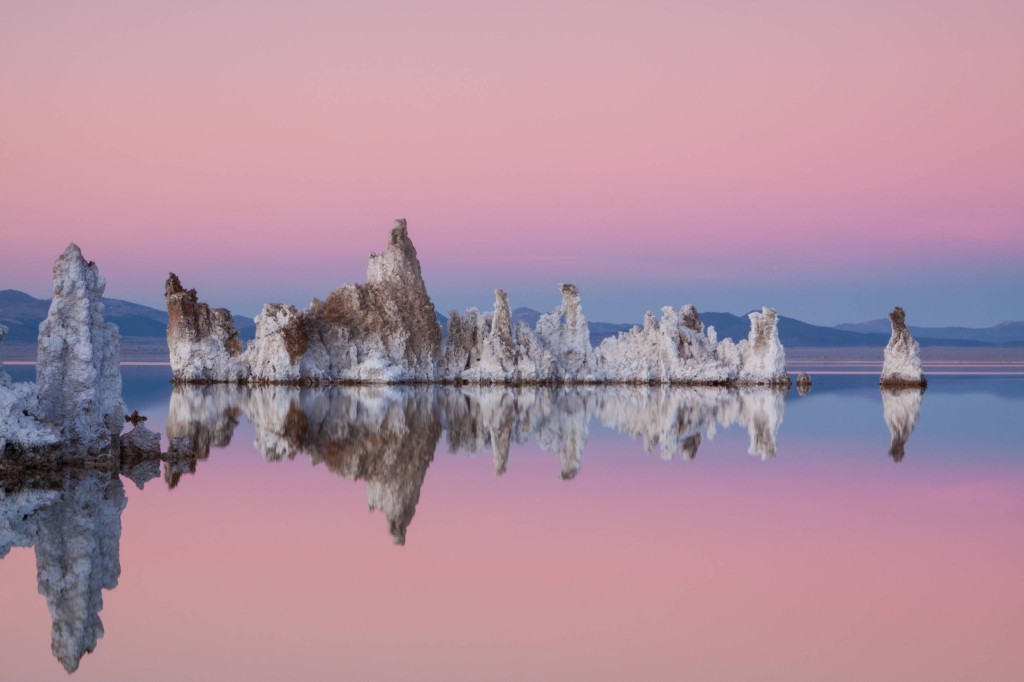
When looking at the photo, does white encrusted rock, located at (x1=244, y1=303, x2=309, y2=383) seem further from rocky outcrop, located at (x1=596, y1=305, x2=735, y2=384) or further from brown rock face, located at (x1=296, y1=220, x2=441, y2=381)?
rocky outcrop, located at (x1=596, y1=305, x2=735, y2=384)

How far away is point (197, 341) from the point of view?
58.2 metres

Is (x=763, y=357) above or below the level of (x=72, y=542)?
above

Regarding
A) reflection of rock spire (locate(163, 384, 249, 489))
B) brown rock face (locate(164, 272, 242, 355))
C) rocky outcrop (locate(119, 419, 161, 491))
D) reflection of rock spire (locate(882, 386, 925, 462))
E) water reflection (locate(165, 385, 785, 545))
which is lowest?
reflection of rock spire (locate(882, 386, 925, 462))

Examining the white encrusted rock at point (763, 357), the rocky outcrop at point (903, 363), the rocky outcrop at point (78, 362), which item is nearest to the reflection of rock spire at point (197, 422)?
the rocky outcrop at point (78, 362)

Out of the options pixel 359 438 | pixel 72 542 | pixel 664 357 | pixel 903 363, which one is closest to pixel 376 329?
pixel 664 357

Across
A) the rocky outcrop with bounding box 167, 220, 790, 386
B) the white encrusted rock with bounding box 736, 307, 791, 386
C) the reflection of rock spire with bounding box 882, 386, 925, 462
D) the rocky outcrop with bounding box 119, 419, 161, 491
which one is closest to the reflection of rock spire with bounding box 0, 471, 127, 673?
the rocky outcrop with bounding box 119, 419, 161, 491

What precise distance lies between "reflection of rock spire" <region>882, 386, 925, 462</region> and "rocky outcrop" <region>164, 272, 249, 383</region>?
28086mm

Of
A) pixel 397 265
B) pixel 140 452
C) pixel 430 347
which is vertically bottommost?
pixel 140 452

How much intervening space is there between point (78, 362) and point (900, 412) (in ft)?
87.5

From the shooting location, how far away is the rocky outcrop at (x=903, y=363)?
57500 millimetres

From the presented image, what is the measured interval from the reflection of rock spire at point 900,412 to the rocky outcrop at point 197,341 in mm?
28086

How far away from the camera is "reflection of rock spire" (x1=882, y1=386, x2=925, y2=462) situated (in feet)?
90.2

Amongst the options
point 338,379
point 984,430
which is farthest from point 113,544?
point 338,379

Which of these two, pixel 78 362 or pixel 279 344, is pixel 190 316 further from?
pixel 78 362
